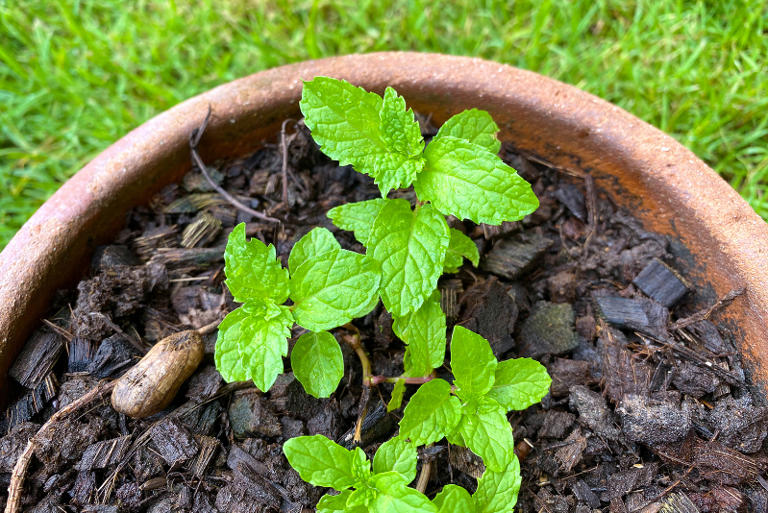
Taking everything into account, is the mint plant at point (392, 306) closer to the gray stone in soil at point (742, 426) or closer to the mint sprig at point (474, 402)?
the mint sprig at point (474, 402)

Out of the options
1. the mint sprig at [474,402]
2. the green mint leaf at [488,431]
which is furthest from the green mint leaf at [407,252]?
the green mint leaf at [488,431]

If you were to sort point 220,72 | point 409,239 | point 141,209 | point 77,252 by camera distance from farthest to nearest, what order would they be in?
1. point 220,72
2. point 141,209
3. point 77,252
4. point 409,239

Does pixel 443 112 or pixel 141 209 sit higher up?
pixel 443 112

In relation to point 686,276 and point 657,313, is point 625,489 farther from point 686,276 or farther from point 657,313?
point 686,276

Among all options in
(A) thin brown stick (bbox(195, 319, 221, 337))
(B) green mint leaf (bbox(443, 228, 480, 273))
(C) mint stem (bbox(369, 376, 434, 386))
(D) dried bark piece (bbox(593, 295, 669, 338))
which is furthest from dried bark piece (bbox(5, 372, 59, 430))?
(D) dried bark piece (bbox(593, 295, 669, 338))

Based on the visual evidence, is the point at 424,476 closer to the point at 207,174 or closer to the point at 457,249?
the point at 457,249

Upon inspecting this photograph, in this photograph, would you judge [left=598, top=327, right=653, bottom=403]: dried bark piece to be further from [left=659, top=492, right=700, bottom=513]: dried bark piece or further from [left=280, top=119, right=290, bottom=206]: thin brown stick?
[left=280, top=119, right=290, bottom=206]: thin brown stick

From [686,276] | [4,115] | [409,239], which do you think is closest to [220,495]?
[409,239]
